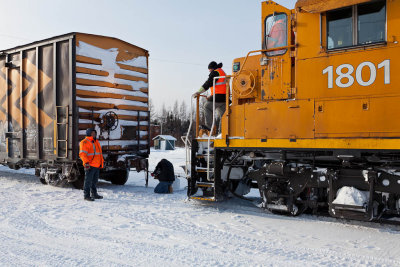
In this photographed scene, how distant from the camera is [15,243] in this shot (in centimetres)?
422

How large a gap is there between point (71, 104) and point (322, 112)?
18.7ft

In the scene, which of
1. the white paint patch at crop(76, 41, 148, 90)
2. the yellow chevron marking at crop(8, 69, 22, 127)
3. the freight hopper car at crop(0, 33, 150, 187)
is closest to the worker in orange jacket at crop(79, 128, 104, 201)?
the freight hopper car at crop(0, 33, 150, 187)

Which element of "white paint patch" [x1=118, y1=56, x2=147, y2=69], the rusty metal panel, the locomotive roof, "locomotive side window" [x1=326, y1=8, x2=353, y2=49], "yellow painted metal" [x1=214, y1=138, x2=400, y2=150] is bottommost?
"yellow painted metal" [x1=214, y1=138, x2=400, y2=150]

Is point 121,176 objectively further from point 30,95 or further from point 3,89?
point 3,89

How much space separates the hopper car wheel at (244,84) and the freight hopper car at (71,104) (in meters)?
3.89

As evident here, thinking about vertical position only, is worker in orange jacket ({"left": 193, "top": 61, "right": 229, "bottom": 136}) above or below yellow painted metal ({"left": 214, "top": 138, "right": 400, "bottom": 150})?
above

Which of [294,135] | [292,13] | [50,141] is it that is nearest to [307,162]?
[294,135]

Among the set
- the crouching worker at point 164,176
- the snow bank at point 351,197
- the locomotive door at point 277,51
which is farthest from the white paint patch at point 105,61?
the snow bank at point 351,197

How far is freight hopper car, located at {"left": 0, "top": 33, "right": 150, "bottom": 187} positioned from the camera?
8086mm

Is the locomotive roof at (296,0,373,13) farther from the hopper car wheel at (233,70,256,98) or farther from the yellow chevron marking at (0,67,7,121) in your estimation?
the yellow chevron marking at (0,67,7,121)

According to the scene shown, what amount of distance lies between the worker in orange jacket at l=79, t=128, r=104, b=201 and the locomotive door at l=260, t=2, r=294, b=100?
3816mm

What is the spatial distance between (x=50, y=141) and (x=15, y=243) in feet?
15.1

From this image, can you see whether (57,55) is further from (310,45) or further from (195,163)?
(310,45)

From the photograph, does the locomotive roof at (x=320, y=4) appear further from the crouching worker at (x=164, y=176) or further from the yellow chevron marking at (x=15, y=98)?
the yellow chevron marking at (x=15, y=98)
